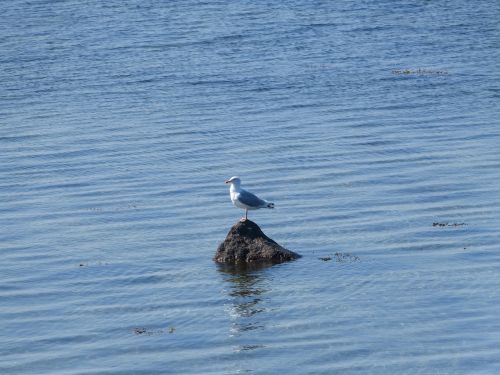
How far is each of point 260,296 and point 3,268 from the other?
5569mm

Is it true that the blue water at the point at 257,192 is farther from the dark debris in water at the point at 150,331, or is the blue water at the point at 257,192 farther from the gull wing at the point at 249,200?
the gull wing at the point at 249,200

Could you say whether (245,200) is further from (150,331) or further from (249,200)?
(150,331)

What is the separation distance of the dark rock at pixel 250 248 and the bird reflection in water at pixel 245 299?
16 cm

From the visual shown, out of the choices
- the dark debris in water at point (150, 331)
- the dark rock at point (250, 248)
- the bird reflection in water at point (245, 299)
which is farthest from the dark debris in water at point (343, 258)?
the dark debris in water at point (150, 331)

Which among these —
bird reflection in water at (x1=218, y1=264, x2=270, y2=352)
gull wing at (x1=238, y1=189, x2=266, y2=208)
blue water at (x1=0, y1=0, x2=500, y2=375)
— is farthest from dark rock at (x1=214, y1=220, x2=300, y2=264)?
gull wing at (x1=238, y1=189, x2=266, y2=208)

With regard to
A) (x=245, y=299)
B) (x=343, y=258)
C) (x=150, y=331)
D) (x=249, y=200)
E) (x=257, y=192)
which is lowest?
(x=150, y=331)

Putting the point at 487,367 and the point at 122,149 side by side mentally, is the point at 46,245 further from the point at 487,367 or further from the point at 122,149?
the point at 487,367

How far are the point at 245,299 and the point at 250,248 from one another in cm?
185

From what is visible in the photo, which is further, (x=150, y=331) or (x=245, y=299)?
(x=245, y=299)

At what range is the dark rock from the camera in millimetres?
21766

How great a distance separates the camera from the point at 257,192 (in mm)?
26953

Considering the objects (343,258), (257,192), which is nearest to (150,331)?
(343,258)

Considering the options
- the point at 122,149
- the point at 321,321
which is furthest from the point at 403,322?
the point at 122,149

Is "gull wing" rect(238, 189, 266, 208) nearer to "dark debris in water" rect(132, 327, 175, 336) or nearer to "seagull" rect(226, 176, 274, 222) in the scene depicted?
"seagull" rect(226, 176, 274, 222)
